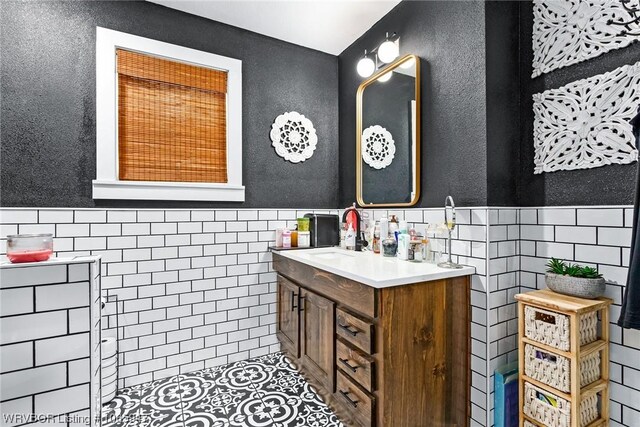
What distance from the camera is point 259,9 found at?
2.24 meters

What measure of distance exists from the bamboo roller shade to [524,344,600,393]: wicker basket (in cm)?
226

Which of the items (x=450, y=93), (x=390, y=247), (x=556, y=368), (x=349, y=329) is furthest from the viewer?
(x=390, y=247)

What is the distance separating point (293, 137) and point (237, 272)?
1.28 m

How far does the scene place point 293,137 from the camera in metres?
2.68

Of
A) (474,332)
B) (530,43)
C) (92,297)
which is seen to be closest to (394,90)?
(530,43)

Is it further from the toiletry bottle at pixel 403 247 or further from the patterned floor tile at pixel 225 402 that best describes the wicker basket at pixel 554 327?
the patterned floor tile at pixel 225 402

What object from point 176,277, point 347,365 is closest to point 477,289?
point 347,365

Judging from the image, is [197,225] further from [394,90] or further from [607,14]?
[607,14]

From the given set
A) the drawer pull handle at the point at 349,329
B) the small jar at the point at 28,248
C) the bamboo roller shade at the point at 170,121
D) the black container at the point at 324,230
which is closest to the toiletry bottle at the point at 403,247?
the drawer pull handle at the point at 349,329

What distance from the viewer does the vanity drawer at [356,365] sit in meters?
1.39

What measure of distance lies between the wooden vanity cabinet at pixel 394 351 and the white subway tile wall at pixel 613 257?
529 millimetres

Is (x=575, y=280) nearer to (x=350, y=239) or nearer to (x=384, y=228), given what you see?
(x=384, y=228)

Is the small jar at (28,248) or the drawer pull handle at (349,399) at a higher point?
the small jar at (28,248)

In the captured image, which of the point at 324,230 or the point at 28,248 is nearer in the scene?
the point at 28,248
